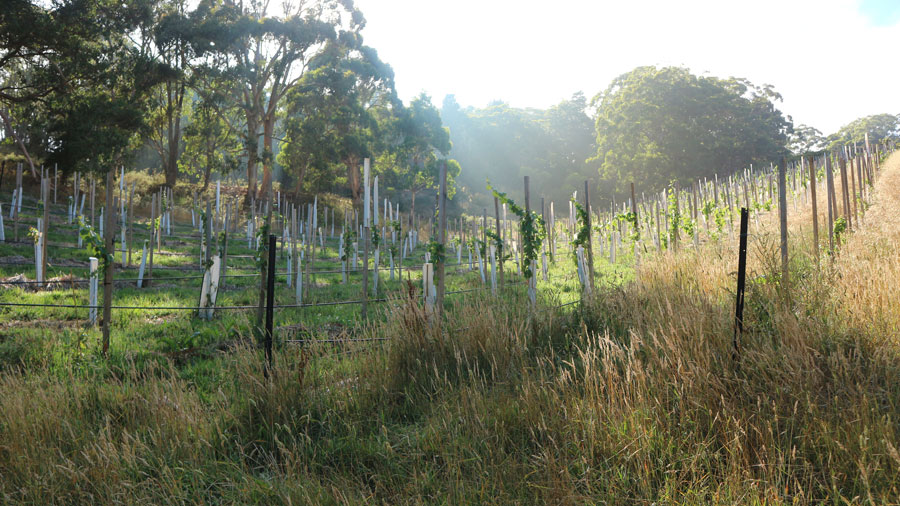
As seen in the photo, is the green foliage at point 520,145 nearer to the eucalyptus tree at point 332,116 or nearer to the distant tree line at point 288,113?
the distant tree line at point 288,113

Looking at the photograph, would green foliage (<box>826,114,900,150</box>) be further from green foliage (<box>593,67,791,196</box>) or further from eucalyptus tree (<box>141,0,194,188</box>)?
eucalyptus tree (<box>141,0,194,188</box>)

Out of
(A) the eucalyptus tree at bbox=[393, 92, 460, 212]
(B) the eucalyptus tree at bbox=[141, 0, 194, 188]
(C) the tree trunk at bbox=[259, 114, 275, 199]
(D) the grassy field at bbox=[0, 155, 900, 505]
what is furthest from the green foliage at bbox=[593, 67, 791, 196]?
(D) the grassy field at bbox=[0, 155, 900, 505]

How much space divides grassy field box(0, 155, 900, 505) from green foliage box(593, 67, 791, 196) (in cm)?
3339

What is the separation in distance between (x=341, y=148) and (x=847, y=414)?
2414 centimetres

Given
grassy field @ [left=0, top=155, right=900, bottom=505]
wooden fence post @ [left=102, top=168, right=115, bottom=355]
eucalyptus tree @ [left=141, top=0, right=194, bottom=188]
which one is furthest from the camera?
eucalyptus tree @ [left=141, top=0, right=194, bottom=188]

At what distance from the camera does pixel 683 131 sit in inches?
1404

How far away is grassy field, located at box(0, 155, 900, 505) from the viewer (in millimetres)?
2703

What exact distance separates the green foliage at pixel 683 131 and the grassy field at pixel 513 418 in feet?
110

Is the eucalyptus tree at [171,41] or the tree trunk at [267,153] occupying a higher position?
the eucalyptus tree at [171,41]

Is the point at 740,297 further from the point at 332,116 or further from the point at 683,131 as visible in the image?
the point at 683,131

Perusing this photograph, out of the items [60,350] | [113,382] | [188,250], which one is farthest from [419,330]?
[188,250]

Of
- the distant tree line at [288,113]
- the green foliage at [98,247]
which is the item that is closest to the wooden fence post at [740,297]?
the green foliage at [98,247]

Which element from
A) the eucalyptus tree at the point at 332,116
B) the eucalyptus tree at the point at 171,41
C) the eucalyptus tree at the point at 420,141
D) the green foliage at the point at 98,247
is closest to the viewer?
the green foliage at the point at 98,247

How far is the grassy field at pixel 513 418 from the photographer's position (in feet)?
8.87
